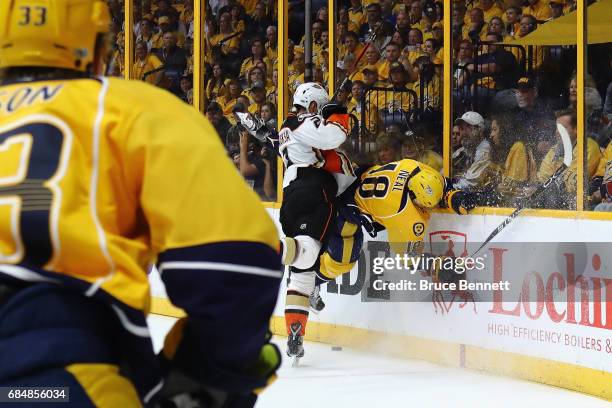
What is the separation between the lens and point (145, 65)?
26.9 feet

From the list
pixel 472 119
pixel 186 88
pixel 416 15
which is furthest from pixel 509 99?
pixel 186 88

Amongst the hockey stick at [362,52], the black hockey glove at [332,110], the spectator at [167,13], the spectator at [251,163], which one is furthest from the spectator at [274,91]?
the spectator at [167,13]

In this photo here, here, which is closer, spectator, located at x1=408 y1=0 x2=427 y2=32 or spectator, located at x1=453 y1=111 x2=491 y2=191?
spectator, located at x1=453 y1=111 x2=491 y2=191

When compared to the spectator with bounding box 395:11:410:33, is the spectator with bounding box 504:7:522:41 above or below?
below

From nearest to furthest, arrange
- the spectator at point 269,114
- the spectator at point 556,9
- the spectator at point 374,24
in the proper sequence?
the spectator at point 556,9 → the spectator at point 374,24 → the spectator at point 269,114

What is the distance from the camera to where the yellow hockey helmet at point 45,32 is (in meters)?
1.51

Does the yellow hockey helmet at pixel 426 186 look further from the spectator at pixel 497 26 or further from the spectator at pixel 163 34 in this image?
the spectator at pixel 163 34

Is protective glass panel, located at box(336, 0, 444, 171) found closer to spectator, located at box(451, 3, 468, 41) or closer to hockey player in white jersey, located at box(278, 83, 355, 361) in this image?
spectator, located at box(451, 3, 468, 41)

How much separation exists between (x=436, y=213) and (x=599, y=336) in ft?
4.28

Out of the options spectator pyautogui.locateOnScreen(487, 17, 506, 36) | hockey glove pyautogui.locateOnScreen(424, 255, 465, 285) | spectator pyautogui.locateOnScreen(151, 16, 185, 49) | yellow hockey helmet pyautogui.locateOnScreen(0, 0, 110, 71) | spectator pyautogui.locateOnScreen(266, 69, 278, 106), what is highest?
spectator pyautogui.locateOnScreen(151, 16, 185, 49)

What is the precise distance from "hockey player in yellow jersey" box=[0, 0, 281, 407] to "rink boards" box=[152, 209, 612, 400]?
3.48 metres

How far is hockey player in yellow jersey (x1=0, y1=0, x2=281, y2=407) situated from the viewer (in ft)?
4.48

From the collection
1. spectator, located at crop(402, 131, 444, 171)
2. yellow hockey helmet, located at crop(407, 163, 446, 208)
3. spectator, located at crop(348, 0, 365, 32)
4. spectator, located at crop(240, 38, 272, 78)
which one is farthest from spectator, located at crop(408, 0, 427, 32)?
spectator, located at crop(240, 38, 272, 78)

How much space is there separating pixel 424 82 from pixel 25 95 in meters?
4.64
